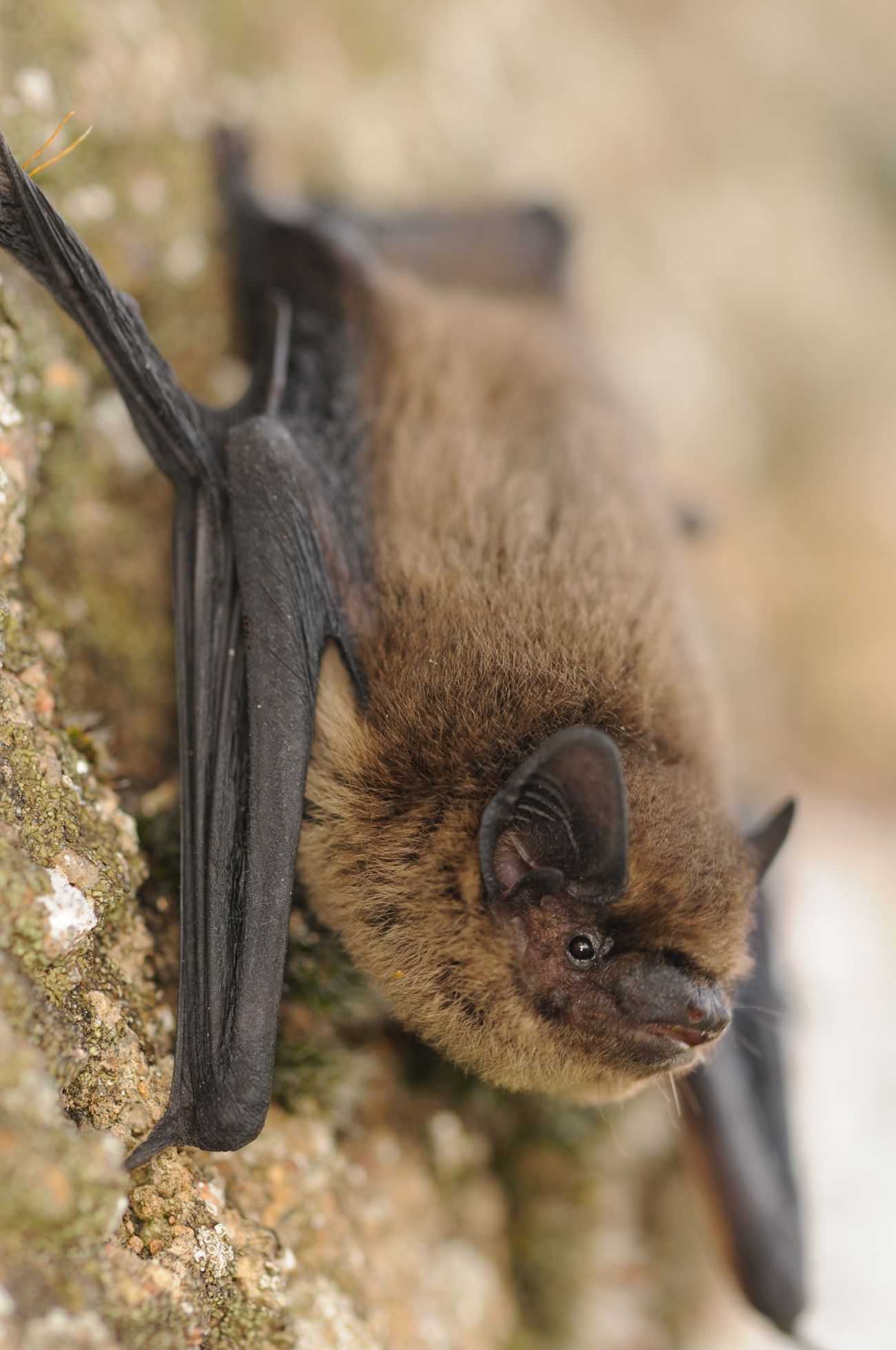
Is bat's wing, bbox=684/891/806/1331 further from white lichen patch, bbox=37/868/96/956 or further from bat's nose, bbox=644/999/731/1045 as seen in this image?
white lichen patch, bbox=37/868/96/956

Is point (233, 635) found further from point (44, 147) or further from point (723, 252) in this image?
point (723, 252)

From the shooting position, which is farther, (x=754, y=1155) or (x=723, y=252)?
(x=723, y=252)

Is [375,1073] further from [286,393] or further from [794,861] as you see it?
[794,861]

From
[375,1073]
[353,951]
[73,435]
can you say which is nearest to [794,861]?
[375,1073]

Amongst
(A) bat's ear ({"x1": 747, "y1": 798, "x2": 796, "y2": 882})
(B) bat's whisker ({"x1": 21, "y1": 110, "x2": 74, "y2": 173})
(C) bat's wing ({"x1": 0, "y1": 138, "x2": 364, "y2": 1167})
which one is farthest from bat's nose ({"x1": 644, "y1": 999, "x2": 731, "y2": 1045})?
(B) bat's whisker ({"x1": 21, "y1": 110, "x2": 74, "y2": 173})

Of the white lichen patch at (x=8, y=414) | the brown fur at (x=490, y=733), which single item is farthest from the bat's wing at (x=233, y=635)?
the white lichen patch at (x=8, y=414)

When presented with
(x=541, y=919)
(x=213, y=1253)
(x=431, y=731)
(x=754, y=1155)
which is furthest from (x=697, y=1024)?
(x=754, y=1155)

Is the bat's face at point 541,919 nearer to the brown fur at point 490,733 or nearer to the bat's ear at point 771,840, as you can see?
the brown fur at point 490,733
